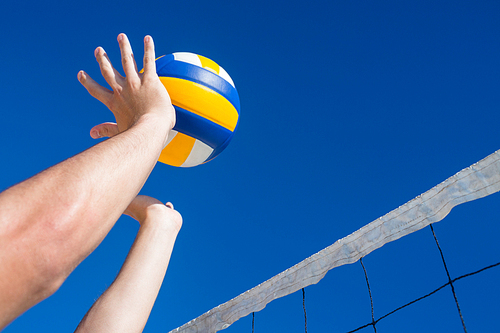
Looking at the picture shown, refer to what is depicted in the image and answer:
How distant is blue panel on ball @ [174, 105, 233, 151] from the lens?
8.40 feet

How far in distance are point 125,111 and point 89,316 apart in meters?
0.82

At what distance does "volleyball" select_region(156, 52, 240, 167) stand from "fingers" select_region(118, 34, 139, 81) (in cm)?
97

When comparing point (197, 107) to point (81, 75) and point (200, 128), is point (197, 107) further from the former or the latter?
point (81, 75)

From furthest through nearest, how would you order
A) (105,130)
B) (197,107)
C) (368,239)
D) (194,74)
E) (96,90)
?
1. (368,239)
2. (194,74)
3. (197,107)
4. (105,130)
5. (96,90)

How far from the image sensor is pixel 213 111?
269 cm

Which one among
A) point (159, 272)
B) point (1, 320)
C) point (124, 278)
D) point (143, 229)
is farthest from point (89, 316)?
point (1, 320)

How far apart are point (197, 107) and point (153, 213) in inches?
43.9

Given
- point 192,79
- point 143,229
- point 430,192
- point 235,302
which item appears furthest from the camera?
point 235,302

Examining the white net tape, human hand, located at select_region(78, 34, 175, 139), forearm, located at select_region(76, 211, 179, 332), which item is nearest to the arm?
forearm, located at select_region(76, 211, 179, 332)

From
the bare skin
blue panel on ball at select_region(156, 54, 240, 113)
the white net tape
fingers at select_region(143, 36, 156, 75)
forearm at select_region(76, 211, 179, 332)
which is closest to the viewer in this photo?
the bare skin

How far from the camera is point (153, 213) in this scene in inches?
66.8

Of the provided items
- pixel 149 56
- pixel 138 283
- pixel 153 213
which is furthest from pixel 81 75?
pixel 138 283

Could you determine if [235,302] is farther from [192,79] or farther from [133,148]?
[133,148]

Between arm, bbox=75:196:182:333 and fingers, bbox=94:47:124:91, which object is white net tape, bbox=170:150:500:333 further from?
fingers, bbox=94:47:124:91
